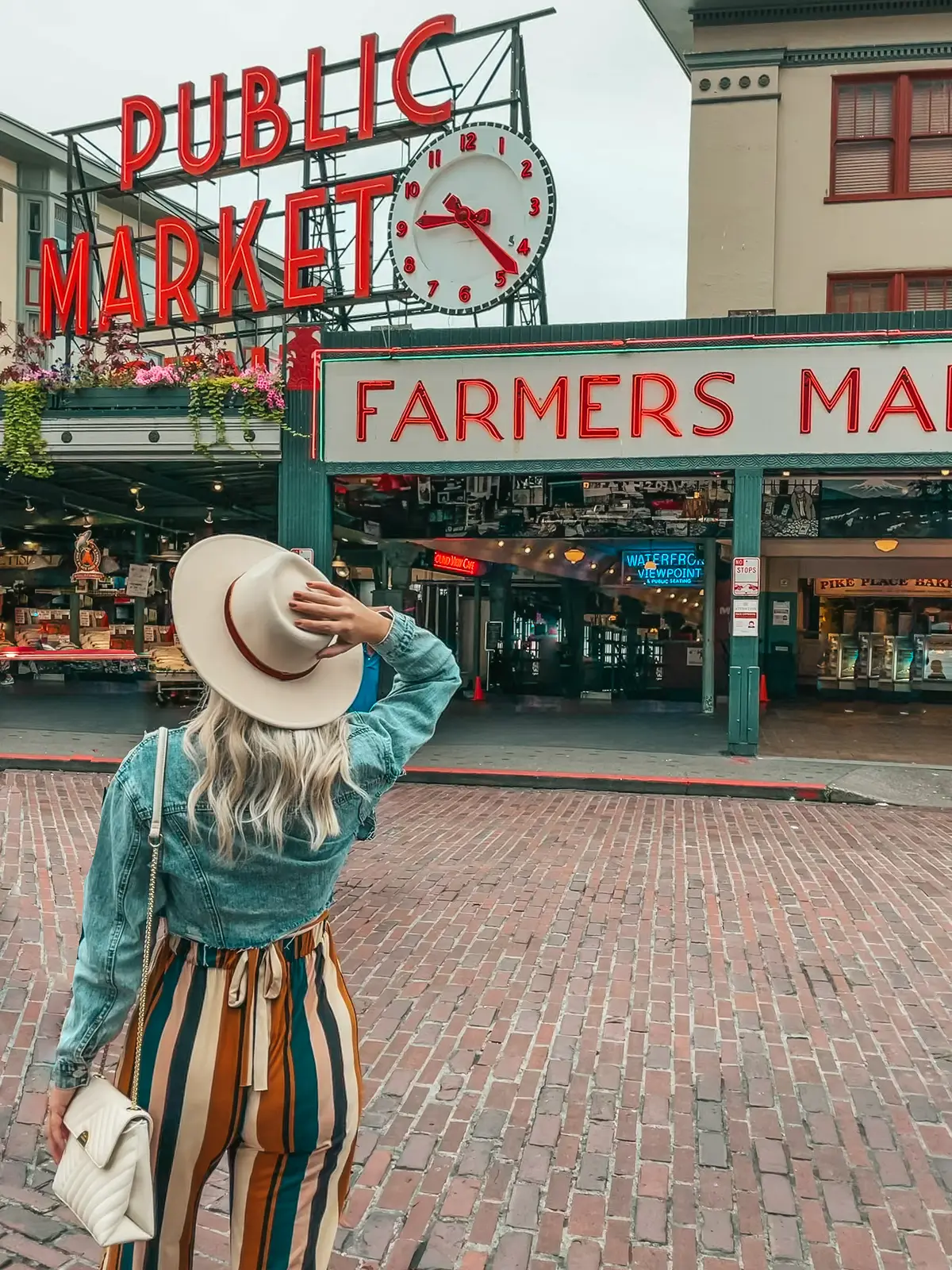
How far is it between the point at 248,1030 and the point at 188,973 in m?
0.17

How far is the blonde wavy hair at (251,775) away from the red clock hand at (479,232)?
13408 millimetres

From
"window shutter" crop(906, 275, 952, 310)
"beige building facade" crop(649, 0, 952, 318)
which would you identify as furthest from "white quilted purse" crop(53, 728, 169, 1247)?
"window shutter" crop(906, 275, 952, 310)

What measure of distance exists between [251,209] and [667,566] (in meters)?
9.46

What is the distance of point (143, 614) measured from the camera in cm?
2273

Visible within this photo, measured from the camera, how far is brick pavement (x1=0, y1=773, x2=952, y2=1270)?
317cm

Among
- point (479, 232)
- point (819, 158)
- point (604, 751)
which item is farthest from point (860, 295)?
point (604, 751)

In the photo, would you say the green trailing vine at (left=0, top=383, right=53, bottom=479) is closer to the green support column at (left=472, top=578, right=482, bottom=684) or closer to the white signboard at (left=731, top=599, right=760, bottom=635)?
the green support column at (left=472, top=578, right=482, bottom=684)

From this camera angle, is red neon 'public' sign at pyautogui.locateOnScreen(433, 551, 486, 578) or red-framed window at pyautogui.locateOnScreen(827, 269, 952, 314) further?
red neon 'public' sign at pyautogui.locateOnScreen(433, 551, 486, 578)

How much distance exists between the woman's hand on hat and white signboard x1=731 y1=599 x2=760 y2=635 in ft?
35.3

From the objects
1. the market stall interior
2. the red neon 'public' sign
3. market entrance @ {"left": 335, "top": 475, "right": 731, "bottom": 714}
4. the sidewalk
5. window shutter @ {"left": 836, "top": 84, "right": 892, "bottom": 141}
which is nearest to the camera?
the sidewalk

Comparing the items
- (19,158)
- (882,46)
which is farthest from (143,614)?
(19,158)

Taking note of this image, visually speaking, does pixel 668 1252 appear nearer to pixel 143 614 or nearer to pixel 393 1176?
pixel 393 1176

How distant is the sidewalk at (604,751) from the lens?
11.0 m

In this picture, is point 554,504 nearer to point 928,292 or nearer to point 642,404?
point 642,404
